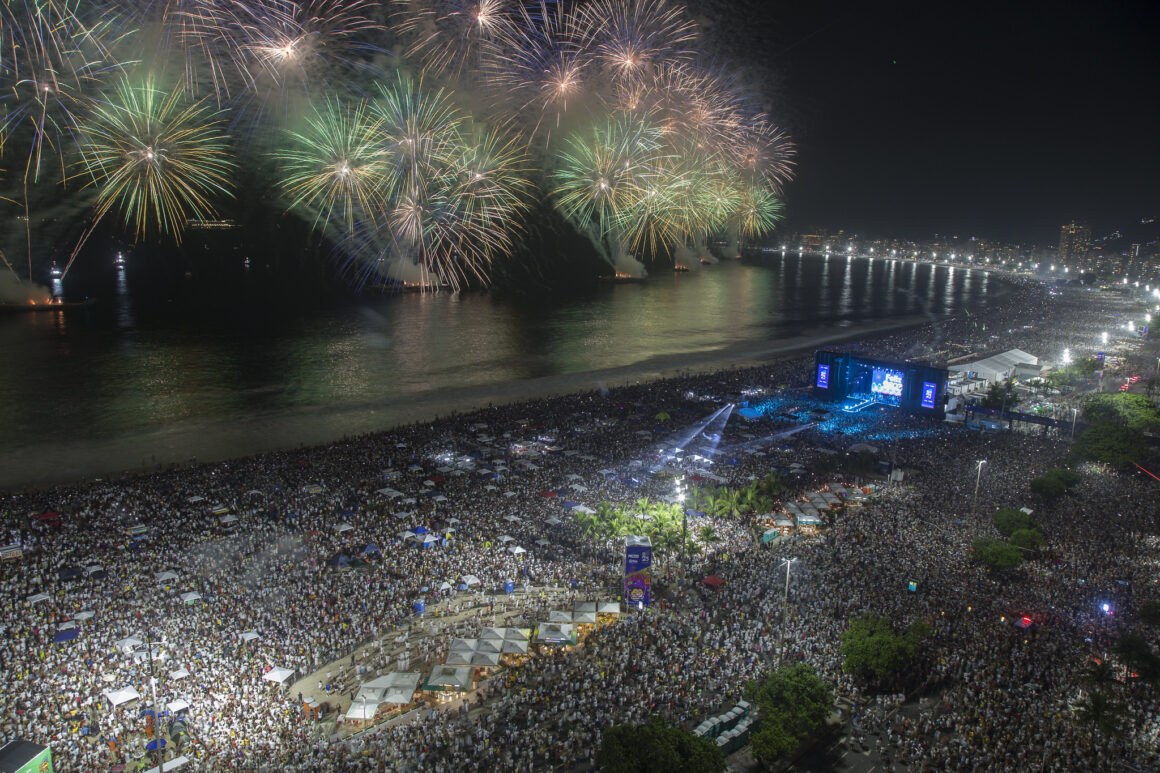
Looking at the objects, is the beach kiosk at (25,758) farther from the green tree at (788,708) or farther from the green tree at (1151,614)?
the green tree at (1151,614)

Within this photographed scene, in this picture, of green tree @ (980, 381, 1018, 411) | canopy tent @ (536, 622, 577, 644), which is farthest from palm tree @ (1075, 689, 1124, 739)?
green tree @ (980, 381, 1018, 411)

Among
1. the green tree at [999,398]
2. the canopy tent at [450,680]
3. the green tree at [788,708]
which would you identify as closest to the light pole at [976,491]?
the green tree at [999,398]

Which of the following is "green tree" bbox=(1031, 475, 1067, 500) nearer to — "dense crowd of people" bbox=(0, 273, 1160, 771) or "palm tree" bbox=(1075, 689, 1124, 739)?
"dense crowd of people" bbox=(0, 273, 1160, 771)

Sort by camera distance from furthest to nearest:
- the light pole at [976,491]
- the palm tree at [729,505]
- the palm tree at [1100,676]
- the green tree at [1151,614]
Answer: the light pole at [976,491] < the palm tree at [729,505] < the green tree at [1151,614] < the palm tree at [1100,676]

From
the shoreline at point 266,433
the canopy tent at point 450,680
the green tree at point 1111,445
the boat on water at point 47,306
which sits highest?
the boat on water at point 47,306

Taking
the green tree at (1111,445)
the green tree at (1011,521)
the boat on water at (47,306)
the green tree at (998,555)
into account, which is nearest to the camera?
the green tree at (998,555)

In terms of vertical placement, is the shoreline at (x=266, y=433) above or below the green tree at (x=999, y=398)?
below
